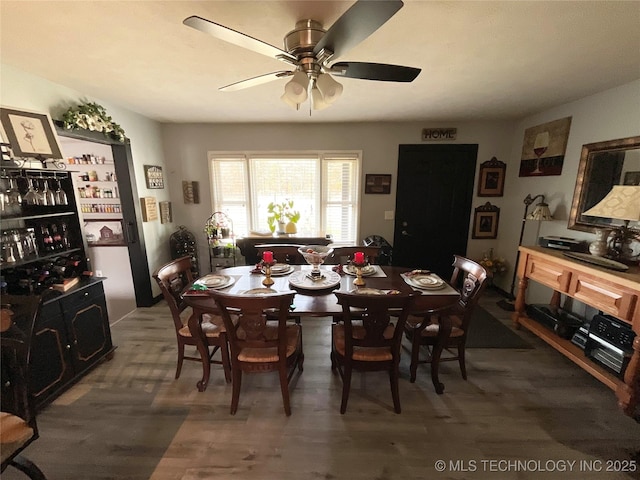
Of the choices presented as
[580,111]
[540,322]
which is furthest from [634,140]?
[540,322]

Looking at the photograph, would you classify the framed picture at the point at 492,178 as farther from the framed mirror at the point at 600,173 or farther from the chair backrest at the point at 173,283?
the chair backrest at the point at 173,283

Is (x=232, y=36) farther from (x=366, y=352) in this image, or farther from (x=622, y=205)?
(x=622, y=205)

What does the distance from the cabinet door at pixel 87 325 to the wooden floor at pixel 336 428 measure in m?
0.16

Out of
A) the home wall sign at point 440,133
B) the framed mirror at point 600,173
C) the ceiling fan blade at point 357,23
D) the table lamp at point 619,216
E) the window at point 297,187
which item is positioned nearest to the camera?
the ceiling fan blade at point 357,23

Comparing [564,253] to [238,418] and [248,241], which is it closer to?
[238,418]

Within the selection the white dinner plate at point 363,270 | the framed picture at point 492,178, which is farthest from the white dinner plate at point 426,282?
the framed picture at point 492,178

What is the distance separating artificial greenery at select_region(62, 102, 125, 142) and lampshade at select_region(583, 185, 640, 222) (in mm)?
4321

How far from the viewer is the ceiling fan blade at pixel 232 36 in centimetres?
103

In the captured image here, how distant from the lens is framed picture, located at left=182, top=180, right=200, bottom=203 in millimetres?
3990

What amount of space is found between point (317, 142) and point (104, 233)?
124 inches

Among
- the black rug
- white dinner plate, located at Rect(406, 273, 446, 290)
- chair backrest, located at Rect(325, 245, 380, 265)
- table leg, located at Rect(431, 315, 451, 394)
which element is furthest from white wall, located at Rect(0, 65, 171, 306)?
the black rug

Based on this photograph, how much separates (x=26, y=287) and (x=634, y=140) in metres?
4.94

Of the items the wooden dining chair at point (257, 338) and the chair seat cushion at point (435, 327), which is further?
the chair seat cushion at point (435, 327)

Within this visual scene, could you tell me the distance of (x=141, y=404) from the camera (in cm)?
188
